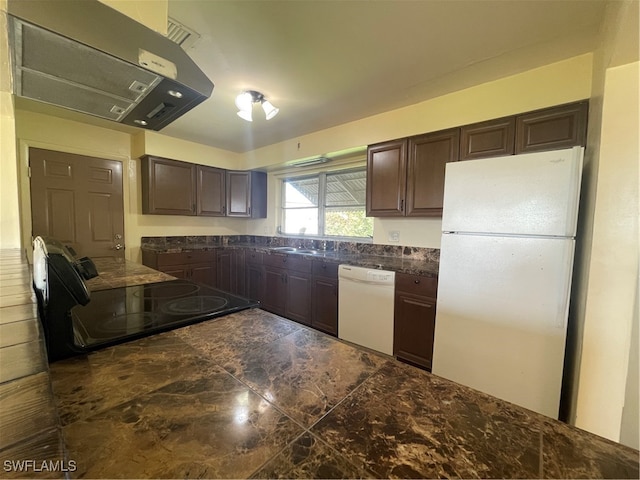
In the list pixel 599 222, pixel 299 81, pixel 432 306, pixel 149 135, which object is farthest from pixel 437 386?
pixel 149 135

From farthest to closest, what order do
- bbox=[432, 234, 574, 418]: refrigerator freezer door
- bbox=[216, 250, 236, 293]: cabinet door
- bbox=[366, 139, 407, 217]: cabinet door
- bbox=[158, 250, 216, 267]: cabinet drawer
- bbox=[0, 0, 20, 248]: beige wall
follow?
bbox=[216, 250, 236, 293]: cabinet door < bbox=[158, 250, 216, 267]: cabinet drawer < bbox=[366, 139, 407, 217]: cabinet door < bbox=[0, 0, 20, 248]: beige wall < bbox=[432, 234, 574, 418]: refrigerator freezer door

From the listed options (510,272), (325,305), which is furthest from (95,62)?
(325,305)

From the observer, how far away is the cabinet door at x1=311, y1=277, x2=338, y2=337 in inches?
105

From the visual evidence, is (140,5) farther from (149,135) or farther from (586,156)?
(149,135)

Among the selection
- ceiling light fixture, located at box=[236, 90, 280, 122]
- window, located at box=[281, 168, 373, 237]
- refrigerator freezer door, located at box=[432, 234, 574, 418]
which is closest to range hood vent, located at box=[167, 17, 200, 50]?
ceiling light fixture, located at box=[236, 90, 280, 122]

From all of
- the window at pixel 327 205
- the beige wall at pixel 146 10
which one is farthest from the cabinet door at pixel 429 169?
the beige wall at pixel 146 10

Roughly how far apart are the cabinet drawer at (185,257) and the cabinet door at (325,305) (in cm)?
163

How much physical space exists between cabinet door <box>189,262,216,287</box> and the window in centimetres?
120

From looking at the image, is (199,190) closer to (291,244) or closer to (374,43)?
(291,244)

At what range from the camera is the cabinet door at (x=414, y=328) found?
6.74 feet

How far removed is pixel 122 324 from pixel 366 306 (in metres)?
1.91

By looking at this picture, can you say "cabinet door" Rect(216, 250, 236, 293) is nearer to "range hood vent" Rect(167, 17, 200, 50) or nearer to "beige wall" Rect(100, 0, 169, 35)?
"range hood vent" Rect(167, 17, 200, 50)

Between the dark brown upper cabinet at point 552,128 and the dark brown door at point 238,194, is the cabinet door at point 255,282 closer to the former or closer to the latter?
the dark brown door at point 238,194

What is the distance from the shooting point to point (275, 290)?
329 centimetres
